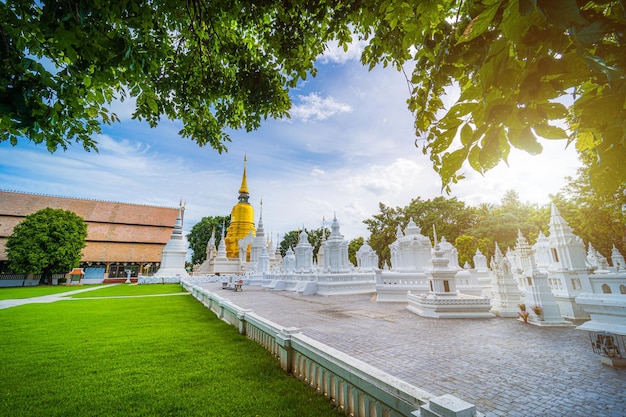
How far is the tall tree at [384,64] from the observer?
113 centimetres

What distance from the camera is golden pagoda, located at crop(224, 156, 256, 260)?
128 ft

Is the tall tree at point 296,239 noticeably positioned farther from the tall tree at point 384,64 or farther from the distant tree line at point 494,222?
the tall tree at point 384,64

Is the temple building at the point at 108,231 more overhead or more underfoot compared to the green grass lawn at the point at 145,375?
more overhead

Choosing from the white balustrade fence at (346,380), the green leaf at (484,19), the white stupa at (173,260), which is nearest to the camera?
the green leaf at (484,19)

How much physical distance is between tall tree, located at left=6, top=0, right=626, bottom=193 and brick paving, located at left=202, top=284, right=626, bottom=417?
3.15 metres

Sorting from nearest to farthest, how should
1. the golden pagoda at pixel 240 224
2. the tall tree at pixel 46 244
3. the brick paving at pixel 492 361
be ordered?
1. the brick paving at pixel 492 361
2. the tall tree at pixel 46 244
3. the golden pagoda at pixel 240 224

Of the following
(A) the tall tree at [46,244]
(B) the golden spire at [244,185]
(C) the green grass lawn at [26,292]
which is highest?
(B) the golden spire at [244,185]

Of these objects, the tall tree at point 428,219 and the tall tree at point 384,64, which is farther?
the tall tree at point 428,219

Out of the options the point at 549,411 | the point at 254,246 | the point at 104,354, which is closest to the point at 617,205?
the point at 549,411

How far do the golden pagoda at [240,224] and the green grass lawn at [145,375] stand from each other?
3157 cm

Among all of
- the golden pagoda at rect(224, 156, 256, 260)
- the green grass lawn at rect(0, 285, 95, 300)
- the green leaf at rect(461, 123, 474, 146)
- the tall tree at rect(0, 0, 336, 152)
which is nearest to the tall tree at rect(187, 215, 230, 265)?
the golden pagoda at rect(224, 156, 256, 260)

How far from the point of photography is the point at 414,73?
2.10 m

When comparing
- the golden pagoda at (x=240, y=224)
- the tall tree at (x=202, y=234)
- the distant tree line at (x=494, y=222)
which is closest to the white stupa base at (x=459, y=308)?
the distant tree line at (x=494, y=222)

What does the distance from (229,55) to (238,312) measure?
5836mm
